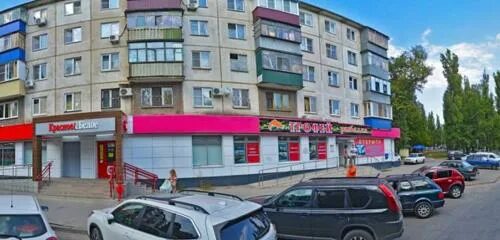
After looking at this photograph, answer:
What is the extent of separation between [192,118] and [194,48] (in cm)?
481

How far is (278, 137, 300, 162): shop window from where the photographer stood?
1065 inches

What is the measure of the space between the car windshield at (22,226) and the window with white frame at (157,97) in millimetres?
18344

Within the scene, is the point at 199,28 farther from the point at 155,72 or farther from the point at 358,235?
the point at 358,235

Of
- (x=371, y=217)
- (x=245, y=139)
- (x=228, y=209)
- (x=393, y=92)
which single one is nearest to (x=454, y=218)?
(x=371, y=217)

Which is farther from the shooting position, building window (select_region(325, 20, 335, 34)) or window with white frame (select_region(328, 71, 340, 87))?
building window (select_region(325, 20, 335, 34))

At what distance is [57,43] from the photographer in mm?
26172

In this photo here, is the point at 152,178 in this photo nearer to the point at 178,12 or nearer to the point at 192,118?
the point at 192,118

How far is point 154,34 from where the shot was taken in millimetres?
24297

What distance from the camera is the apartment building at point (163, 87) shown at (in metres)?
23.4

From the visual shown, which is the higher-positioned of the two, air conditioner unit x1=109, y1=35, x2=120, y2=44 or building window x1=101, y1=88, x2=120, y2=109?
air conditioner unit x1=109, y1=35, x2=120, y2=44

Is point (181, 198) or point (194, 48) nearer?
point (181, 198)

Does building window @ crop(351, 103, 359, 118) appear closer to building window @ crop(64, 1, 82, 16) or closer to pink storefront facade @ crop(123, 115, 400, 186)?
pink storefront facade @ crop(123, 115, 400, 186)

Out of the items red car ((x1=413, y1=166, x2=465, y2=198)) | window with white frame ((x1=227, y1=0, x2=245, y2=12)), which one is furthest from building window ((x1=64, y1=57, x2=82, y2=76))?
red car ((x1=413, y1=166, x2=465, y2=198))

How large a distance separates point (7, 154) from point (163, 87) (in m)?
13.2
